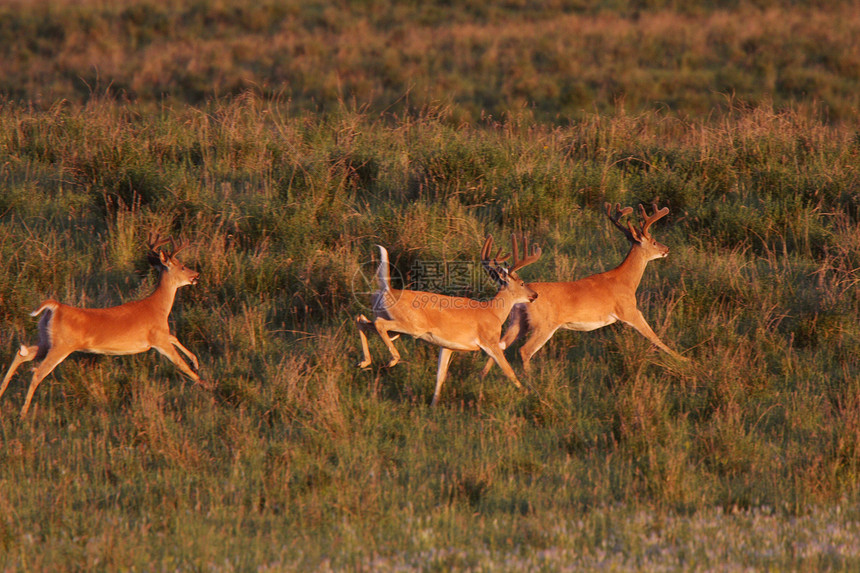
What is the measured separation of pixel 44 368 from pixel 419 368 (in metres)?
2.91

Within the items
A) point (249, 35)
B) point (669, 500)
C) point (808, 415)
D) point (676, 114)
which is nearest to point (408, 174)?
point (808, 415)

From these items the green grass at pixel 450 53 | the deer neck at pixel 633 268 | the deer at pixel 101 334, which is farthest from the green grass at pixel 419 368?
the green grass at pixel 450 53

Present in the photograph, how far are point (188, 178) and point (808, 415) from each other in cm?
724

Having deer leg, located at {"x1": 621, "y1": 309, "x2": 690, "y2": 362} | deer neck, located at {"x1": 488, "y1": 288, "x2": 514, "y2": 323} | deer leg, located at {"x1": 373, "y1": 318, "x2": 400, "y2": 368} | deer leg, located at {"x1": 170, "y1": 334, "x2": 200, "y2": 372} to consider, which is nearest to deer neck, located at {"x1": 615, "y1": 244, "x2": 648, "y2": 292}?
deer leg, located at {"x1": 621, "y1": 309, "x2": 690, "y2": 362}

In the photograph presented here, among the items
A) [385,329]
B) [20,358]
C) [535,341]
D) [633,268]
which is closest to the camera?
[20,358]

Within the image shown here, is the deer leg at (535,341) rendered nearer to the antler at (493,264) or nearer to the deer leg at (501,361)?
the deer leg at (501,361)

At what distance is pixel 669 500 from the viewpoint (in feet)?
19.7

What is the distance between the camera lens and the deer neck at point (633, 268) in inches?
355

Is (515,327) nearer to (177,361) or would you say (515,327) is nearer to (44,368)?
(177,361)

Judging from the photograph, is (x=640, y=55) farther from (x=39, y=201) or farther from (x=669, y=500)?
(x=669, y=500)

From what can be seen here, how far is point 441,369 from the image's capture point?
26.2ft

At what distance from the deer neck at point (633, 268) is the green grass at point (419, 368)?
419mm

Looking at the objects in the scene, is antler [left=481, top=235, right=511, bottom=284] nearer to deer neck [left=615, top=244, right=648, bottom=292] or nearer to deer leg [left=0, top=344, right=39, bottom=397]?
deer neck [left=615, top=244, right=648, bottom=292]

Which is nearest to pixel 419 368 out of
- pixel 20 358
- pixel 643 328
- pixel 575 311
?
pixel 575 311
